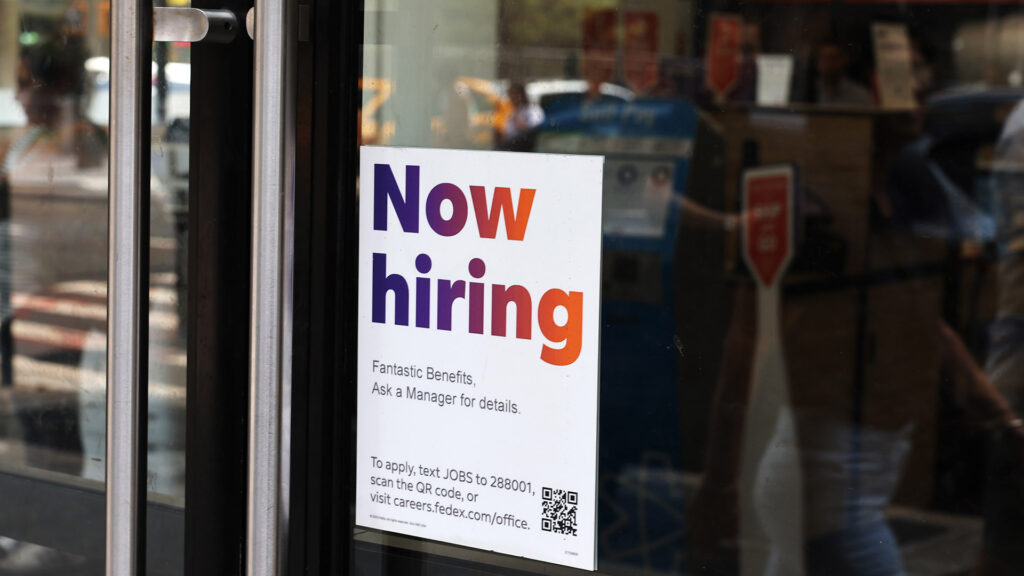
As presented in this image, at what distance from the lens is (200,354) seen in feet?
4.52

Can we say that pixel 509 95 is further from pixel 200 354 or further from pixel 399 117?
pixel 200 354

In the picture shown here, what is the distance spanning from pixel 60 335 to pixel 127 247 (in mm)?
1162

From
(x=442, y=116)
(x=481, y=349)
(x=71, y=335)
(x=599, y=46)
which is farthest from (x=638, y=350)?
(x=599, y=46)

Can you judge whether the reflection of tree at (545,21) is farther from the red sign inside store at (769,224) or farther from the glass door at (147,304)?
the red sign inside store at (769,224)

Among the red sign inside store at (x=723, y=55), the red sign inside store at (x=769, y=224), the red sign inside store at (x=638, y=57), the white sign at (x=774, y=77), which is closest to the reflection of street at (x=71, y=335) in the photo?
the red sign inside store at (x=638, y=57)

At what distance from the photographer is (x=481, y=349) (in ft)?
4.23

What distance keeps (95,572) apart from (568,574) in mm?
790

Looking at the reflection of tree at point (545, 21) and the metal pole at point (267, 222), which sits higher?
the reflection of tree at point (545, 21)

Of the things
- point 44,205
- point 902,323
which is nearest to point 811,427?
point 902,323

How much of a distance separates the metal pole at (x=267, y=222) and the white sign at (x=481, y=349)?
5.6 inches

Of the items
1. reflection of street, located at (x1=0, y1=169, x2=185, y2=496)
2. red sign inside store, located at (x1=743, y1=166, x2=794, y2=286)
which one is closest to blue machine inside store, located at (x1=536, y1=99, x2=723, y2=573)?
reflection of street, located at (x1=0, y1=169, x2=185, y2=496)

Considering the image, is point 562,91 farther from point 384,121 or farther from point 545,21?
point 384,121

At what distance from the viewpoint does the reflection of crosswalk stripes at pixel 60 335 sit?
2139 millimetres

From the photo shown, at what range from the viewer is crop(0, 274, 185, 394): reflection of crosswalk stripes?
2139 mm
